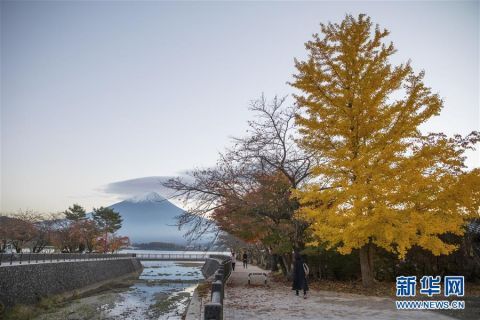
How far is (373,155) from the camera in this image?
45.6 feet

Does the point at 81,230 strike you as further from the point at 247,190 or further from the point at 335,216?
the point at 335,216

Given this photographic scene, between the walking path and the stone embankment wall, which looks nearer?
the walking path

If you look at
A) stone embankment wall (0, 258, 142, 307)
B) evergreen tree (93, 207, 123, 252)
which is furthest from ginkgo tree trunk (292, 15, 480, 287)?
evergreen tree (93, 207, 123, 252)

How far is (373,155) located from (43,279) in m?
20.7

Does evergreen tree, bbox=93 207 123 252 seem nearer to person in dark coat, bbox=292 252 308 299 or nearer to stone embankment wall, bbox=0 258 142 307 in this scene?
stone embankment wall, bbox=0 258 142 307

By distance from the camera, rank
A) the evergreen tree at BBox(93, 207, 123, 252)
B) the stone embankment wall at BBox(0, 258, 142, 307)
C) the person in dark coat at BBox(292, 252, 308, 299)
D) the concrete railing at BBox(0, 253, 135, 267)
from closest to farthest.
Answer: the person in dark coat at BBox(292, 252, 308, 299) < the stone embankment wall at BBox(0, 258, 142, 307) < the concrete railing at BBox(0, 253, 135, 267) < the evergreen tree at BBox(93, 207, 123, 252)

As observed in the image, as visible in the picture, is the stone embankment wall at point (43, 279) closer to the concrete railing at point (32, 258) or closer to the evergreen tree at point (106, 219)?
the concrete railing at point (32, 258)

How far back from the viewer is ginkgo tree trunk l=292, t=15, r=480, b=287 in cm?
1302

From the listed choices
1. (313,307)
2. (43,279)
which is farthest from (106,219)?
(313,307)

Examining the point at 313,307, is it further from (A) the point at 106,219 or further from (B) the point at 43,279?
(A) the point at 106,219

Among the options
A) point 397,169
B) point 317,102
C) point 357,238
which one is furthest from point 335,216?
point 317,102

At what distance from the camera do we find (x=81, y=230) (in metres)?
55.1

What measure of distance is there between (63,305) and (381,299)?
17863 millimetres

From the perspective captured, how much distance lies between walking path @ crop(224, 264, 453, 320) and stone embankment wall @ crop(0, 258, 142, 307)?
11799 millimetres
